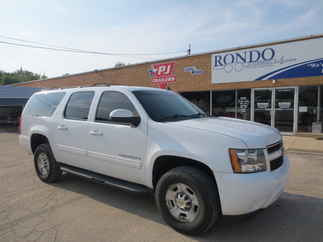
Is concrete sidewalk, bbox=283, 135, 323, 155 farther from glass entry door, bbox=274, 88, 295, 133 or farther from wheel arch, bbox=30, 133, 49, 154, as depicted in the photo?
wheel arch, bbox=30, 133, 49, 154

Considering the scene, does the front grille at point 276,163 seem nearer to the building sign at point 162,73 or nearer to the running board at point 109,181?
the running board at point 109,181

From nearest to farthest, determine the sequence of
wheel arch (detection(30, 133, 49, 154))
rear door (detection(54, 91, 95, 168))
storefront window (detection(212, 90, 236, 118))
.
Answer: rear door (detection(54, 91, 95, 168))
wheel arch (detection(30, 133, 49, 154))
storefront window (detection(212, 90, 236, 118))

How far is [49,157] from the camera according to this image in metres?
A: 4.96

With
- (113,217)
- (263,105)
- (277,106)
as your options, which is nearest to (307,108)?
(277,106)

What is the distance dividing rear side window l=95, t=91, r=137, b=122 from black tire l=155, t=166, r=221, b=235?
52.4 inches

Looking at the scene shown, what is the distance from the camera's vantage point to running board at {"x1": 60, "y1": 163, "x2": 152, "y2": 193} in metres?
3.50

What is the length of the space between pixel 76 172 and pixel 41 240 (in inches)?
62.1

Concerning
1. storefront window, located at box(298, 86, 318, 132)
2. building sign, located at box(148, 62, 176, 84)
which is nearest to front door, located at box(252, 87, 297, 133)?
storefront window, located at box(298, 86, 318, 132)

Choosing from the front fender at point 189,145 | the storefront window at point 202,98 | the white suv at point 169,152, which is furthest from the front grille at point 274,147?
the storefront window at point 202,98

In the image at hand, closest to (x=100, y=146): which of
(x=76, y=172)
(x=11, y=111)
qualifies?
(x=76, y=172)

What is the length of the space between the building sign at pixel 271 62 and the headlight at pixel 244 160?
1036 cm

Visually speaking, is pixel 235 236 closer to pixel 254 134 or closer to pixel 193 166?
pixel 193 166

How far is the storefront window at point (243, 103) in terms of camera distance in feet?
42.6

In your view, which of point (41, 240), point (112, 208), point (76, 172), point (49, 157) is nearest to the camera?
point (41, 240)
